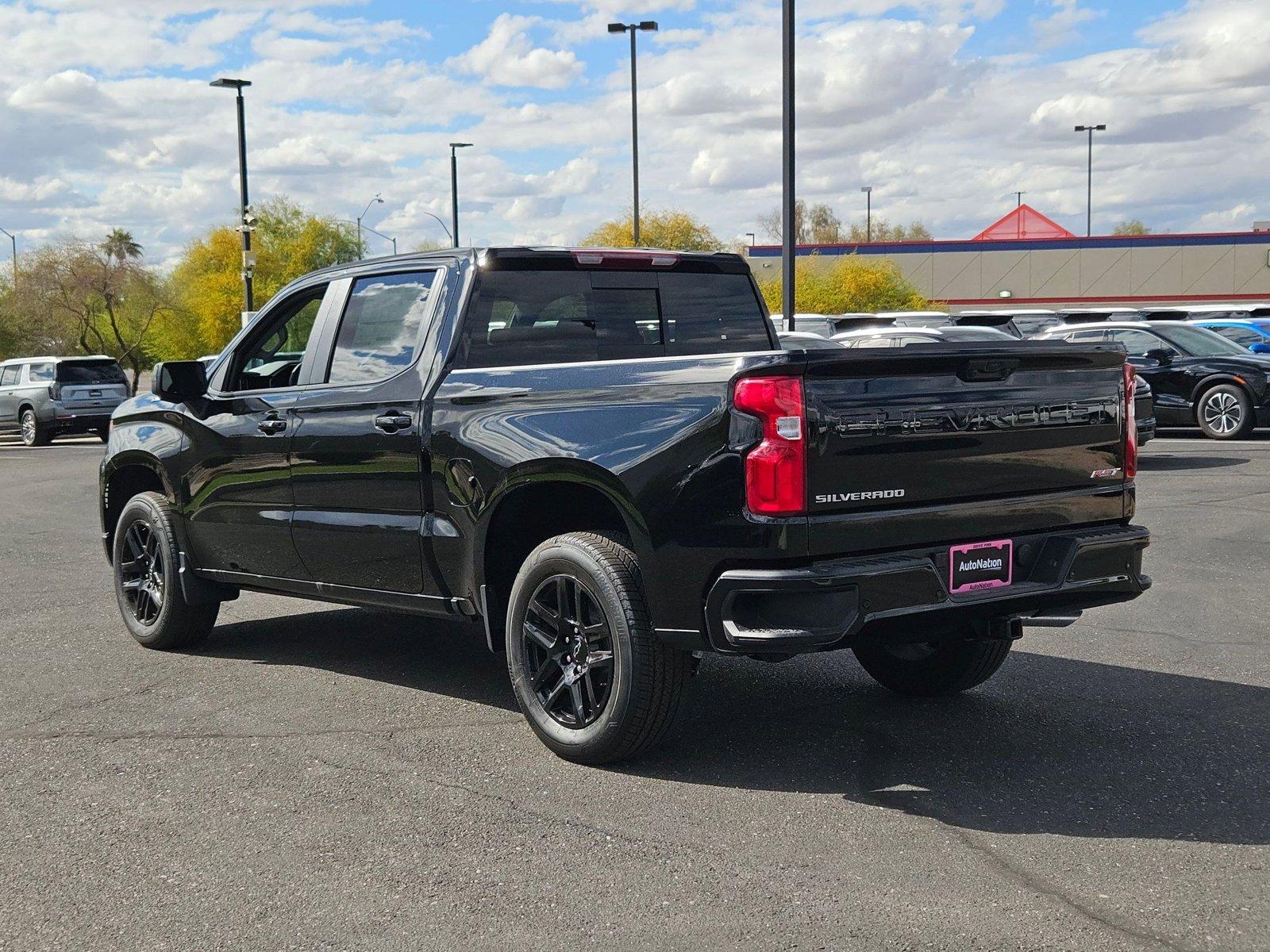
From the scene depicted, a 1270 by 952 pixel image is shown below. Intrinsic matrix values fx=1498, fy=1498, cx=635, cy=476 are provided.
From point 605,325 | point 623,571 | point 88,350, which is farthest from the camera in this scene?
point 88,350

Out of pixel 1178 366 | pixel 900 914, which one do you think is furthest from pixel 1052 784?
pixel 1178 366

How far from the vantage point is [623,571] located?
5074 millimetres

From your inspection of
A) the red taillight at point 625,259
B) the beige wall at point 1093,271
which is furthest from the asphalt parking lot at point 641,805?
the beige wall at point 1093,271

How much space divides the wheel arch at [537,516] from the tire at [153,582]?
234cm

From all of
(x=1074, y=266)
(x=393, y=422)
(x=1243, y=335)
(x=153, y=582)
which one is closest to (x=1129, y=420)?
(x=393, y=422)

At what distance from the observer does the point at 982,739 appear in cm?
562

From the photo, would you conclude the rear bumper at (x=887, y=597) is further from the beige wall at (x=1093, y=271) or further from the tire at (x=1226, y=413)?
the beige wall at (x=1093, y=271)

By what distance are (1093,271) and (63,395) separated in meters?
56.5

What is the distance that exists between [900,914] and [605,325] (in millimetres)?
3098

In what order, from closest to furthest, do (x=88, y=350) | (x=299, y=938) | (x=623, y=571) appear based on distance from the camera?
(x=299, y=938) → (x=623, y=571) → (x=88, y=350)

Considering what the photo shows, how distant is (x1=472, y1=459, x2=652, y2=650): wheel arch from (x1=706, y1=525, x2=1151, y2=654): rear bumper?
454 millimetres

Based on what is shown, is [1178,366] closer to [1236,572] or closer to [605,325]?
[1236,572]

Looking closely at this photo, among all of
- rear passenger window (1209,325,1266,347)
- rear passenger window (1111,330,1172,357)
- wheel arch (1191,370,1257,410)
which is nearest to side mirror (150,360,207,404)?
rear passenger window (1111,330,1172,357)

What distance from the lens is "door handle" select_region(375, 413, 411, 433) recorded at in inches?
233
